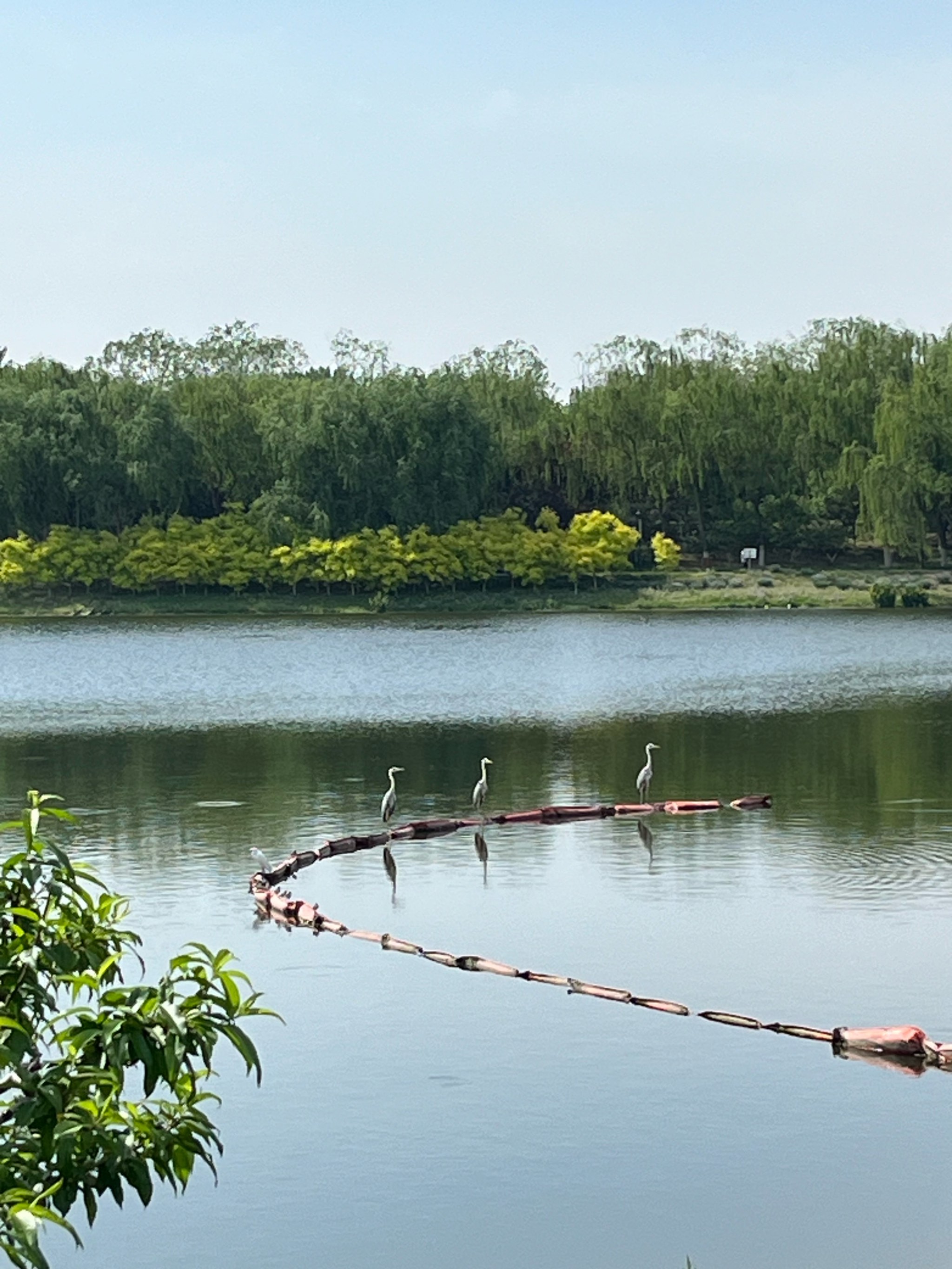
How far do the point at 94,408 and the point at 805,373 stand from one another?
106 feet

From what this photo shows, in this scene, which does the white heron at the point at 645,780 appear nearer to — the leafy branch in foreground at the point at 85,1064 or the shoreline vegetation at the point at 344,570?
the leafy branch in foreground at the point at 85,1064

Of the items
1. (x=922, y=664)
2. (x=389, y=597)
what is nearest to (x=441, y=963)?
(x=922, y=664)

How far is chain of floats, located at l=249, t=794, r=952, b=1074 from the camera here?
15.1m

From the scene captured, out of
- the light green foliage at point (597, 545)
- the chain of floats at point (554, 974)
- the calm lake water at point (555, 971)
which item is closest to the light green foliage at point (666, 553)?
the light green foliage at point (597, 545)

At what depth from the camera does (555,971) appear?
18.4m

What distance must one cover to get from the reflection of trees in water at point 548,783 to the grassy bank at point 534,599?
39.7 metres

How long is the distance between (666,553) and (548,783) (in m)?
57.1

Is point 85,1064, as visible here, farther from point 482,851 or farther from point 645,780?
point 645,780

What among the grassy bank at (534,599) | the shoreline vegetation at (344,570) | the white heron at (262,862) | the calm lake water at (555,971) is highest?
the shoreline vegetation at (344,570)

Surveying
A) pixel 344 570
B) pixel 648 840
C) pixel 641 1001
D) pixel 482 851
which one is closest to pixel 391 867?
pixel 482 851

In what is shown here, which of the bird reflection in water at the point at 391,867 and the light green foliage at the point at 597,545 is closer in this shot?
the bird reflection in water at the point at 391,867

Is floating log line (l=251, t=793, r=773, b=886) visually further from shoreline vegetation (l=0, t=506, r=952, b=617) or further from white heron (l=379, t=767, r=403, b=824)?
shoreline vegetation (l=0, t=506, r=952, b=617)

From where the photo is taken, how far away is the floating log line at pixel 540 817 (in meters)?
25.4

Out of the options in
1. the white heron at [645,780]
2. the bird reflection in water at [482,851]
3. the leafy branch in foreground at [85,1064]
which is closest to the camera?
the leafy branch in foreground at [85,1064]
